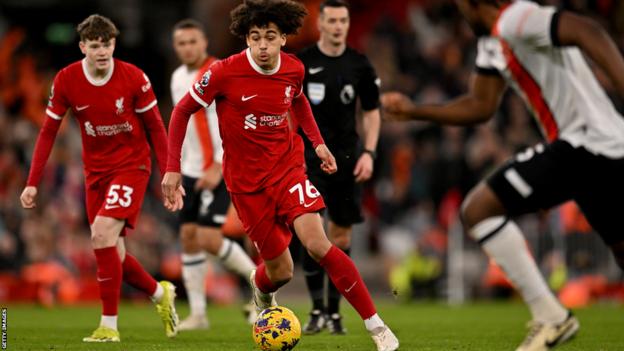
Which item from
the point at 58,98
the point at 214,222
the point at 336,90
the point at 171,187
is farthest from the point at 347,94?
the point at 171,187

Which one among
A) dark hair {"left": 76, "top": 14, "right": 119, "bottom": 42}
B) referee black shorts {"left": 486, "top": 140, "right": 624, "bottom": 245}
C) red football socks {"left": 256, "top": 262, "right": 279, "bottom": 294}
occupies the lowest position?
red football socks {"left": 256, "top": 262, "right": 279, "bottom": 294}

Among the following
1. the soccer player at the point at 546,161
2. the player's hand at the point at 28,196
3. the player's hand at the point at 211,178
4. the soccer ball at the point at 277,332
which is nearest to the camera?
the soccer player at the point at 546,161

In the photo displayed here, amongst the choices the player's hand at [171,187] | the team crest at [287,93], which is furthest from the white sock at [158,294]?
the team crest at [287,93]

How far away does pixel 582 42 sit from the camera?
20.3ft

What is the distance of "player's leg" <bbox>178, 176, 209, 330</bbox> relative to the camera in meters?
11.1

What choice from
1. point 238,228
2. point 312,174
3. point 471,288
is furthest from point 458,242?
point 312,174

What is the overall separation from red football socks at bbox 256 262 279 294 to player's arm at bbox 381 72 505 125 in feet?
6.72

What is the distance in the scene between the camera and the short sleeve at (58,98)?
29.8ft

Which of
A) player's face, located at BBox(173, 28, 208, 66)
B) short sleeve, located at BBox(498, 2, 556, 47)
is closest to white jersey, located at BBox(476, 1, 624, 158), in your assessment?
short sleeve, located at BBox(498, 2, 556, 47)

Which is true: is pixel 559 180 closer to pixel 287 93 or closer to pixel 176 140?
pixel 287 93

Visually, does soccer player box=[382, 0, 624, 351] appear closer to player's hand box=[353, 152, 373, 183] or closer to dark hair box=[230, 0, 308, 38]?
dark hair box=[230, 0, 308, 38]

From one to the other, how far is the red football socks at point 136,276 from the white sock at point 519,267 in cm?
386

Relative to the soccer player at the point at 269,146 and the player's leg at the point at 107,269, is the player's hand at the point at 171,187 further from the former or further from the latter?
the player's leg at the point at 107,269

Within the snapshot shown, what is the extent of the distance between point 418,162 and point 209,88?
39.0ft
